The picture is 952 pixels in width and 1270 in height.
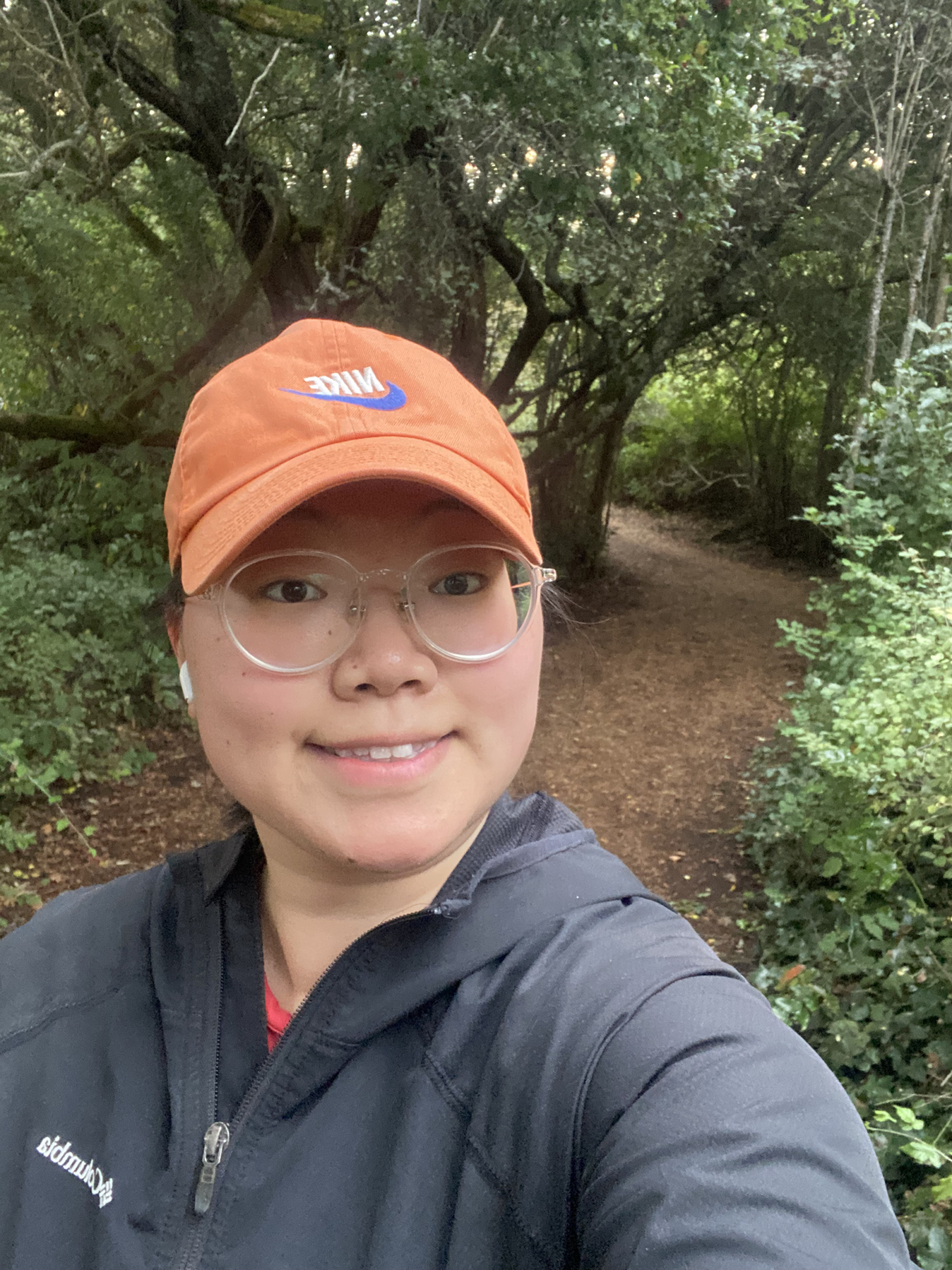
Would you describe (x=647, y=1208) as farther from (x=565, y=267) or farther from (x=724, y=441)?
(x=724, y=441)

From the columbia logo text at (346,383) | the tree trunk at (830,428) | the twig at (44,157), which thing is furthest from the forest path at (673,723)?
the twig at (44,157)

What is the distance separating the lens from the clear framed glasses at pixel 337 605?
100 cm

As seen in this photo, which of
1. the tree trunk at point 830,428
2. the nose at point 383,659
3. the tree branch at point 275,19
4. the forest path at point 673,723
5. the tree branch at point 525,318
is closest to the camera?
the nose at point 383,659

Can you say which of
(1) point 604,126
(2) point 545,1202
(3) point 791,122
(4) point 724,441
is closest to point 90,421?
(1) point 604,126

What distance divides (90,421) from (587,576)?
24.6 feet

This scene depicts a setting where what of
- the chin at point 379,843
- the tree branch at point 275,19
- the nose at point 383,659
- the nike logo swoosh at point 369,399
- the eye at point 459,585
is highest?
the tree branch at point 275,19

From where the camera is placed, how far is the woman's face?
3.27 ft

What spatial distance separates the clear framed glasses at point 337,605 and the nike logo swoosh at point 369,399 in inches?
9.2

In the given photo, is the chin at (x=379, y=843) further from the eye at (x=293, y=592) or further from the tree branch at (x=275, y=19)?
the tree branch at (x=275, y=19)

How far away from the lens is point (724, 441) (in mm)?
16719

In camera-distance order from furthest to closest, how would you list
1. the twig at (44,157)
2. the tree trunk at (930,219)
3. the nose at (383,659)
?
the tree trunk at (930,219), the twig at (44,157), the nose at (383,659)

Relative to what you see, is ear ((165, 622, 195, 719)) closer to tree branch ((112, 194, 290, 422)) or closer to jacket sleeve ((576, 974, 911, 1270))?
jacket sleeve ((576, 974, 911, 1270))

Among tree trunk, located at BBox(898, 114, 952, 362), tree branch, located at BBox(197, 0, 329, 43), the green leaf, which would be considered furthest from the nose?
tree trunk, located at BBox(898, 114, 952, 362)

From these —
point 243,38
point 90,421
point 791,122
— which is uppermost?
point 243,38
